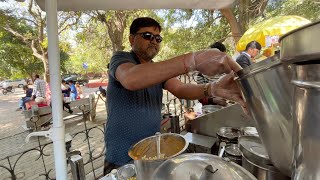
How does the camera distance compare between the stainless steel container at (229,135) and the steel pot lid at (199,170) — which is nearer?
the steel pot lid at (199,170)

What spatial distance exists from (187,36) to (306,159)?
10.3m

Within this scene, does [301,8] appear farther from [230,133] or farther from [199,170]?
[199,170]

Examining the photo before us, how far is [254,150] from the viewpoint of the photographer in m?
0.91

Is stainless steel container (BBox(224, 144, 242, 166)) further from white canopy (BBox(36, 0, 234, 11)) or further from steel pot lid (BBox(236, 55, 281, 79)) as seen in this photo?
white canopy (BBox(36, 0, 234, 11))

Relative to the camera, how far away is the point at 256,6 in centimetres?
747

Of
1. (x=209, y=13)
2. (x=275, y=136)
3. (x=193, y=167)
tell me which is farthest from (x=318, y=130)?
(x=209, y=13)

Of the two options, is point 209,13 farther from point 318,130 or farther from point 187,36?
point 318,130

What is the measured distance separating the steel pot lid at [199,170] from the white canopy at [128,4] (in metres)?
1.10

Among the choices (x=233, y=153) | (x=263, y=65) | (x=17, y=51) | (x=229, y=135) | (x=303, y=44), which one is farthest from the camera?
(x=17, y=51)

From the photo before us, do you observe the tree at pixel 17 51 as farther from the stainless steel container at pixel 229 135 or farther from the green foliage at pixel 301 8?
the green foliage at pixel 301 8

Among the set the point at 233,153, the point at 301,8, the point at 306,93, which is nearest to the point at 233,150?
the point at 233,153

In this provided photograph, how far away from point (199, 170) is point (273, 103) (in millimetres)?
326

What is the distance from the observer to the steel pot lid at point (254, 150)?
82cm

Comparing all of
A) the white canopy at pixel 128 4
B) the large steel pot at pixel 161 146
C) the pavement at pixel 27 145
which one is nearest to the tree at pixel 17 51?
the pavement at pixel 27 145
